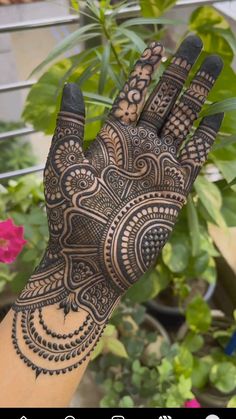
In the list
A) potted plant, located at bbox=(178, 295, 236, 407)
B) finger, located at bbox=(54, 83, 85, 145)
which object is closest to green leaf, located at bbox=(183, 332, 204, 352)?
potted plant, located at bbox=(178, 295, 236, 407)

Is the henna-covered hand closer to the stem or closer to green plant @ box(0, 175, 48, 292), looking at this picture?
the stem

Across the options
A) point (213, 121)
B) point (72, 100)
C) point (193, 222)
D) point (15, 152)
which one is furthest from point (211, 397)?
point (15, 152)

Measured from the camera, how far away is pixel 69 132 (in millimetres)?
603

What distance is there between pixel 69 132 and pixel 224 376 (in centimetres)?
71

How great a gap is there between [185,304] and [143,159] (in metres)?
0.65

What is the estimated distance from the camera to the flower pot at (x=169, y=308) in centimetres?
118

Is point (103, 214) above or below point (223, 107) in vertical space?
below

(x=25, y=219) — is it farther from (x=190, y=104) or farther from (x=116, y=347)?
(x=190, y=104)

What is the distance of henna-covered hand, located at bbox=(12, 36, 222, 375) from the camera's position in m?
0.63

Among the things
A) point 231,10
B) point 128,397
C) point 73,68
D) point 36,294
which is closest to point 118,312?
point 128,397

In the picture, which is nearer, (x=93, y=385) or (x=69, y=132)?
(x=69, y=132)

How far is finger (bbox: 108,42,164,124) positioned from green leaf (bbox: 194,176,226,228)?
25 cm

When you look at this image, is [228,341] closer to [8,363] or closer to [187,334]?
[187,334]

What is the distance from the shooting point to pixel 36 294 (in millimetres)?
656
